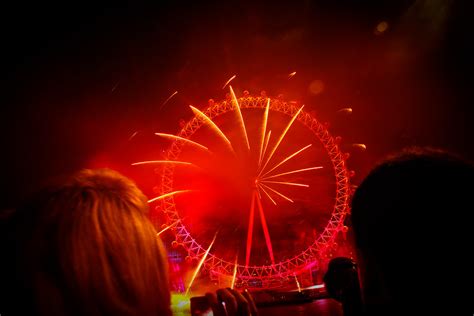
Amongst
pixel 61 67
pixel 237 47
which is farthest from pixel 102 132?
pixel 237 47

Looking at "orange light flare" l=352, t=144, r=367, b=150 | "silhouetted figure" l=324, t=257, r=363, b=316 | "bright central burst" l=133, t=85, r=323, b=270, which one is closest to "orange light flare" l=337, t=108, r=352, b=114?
"orange light flare" l=352, t=144, r=367, b=150

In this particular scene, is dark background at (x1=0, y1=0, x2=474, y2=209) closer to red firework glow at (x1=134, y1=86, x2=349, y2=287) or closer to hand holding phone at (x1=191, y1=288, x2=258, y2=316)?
red firework glow at (x1=134, y1=86, x2=349, y2=287)

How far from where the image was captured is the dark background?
17.9ft

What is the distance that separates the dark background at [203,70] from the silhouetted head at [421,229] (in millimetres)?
5393

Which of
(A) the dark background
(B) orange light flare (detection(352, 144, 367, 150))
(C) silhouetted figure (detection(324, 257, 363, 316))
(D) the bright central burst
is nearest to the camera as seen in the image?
(C) silhouetted figure (detection(324, 257, 363, 316))

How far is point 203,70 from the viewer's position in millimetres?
7215

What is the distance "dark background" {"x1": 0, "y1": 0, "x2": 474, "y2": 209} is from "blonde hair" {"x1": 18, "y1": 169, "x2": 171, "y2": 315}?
16.2 feet

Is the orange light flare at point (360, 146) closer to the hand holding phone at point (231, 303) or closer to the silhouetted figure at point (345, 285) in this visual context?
the silhouetted figure at point (345, 285)

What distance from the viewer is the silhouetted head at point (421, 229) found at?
975mm

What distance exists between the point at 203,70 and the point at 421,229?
6723 mm

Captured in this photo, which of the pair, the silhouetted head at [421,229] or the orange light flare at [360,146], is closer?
the silhouetted head at [421,229]

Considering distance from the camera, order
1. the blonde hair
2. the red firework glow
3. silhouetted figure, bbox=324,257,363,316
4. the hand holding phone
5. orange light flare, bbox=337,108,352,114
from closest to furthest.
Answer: the blonde hair
the hand holding phone
silhouetted figure, bbox=324,257,363,316
orange light flare, bbox=337,108,352,114
the red firework glow

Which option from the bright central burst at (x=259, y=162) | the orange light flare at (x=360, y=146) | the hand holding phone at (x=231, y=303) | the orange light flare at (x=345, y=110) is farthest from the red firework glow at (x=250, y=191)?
the hand holding phone at (x=231, y=303)

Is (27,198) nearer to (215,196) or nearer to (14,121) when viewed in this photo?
Answer: (14,121)
